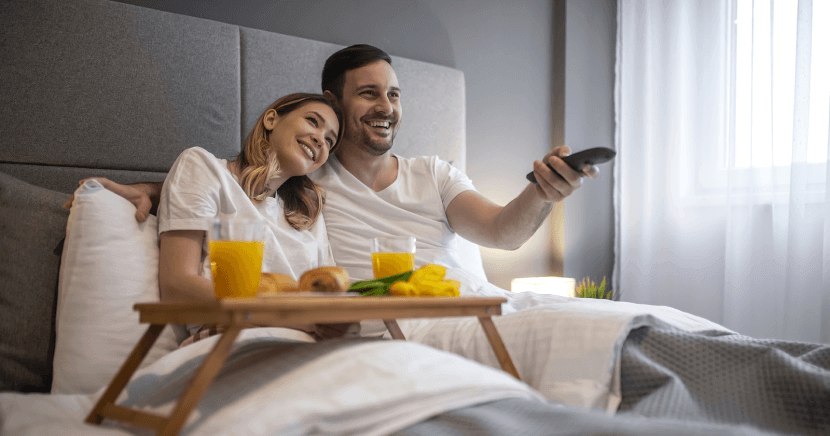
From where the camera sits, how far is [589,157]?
1110 millimetres

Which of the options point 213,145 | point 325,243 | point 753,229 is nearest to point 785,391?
point 325,243

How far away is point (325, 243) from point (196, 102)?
63cm

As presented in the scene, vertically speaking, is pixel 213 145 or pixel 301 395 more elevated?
pixel 213 145

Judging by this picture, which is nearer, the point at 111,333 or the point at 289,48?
the point at 111,333

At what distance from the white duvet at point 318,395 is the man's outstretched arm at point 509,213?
2.08 ft

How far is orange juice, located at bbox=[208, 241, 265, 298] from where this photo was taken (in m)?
0.92

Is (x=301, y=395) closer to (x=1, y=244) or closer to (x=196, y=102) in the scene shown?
(x=1, y=244)

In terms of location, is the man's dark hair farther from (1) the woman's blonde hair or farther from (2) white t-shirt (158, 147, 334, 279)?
(2) white t-shirt (158, 147, 334, 279)

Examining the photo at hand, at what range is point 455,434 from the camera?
67 cm

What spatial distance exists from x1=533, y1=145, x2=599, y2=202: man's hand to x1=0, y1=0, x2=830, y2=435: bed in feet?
0.90

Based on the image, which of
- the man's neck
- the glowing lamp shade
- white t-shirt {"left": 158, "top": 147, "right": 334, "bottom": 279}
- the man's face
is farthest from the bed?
the glowing lamp shade

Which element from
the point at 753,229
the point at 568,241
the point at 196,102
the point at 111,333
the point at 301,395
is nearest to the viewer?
the point at 301,395

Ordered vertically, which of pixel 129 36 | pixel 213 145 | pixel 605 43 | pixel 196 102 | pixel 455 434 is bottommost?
pixel 455 434

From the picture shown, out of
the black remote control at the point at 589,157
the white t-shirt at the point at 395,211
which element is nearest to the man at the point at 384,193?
the white t-shirt at the point at 395,211
